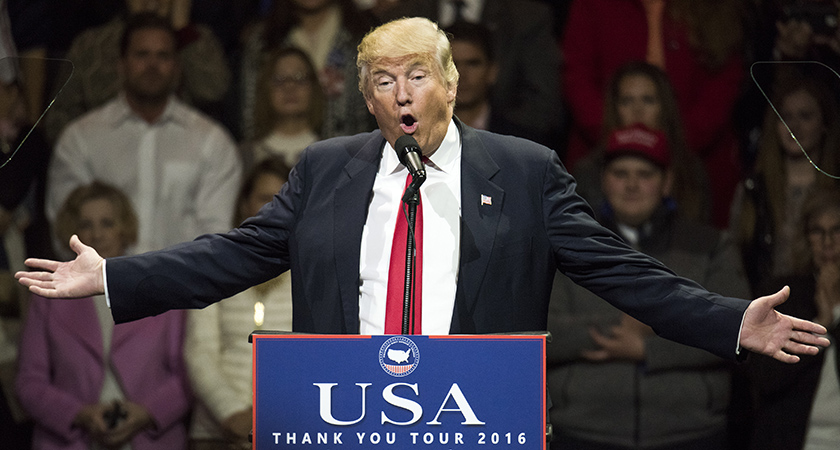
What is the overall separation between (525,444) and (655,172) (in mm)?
2802

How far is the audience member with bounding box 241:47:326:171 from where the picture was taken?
4.51 m

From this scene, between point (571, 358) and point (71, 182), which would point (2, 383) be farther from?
point (571, 358)

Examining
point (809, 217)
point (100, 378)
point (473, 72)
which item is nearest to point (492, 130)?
point (473, 72)

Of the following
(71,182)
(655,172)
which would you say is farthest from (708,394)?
(71,182)

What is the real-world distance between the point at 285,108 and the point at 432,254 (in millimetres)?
2698

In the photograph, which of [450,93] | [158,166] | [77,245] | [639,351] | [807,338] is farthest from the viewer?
[158,166]

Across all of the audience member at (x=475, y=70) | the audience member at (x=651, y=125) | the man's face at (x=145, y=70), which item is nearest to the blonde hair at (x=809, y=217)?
the audience member at (x=651, y=125)

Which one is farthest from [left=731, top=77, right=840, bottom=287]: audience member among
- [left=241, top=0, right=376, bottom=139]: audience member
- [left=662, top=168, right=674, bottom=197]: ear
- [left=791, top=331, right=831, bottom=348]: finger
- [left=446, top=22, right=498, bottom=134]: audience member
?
[left=791, top=331, right=831, bottom=348]: finger

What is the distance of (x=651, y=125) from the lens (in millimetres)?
4375

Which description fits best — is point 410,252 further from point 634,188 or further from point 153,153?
point 153,153

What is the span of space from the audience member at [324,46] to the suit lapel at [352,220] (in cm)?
235

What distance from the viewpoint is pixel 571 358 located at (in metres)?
4.16

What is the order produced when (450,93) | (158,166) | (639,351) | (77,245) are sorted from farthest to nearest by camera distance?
(158,166) < (639,351) < (450,93) < (77,245)

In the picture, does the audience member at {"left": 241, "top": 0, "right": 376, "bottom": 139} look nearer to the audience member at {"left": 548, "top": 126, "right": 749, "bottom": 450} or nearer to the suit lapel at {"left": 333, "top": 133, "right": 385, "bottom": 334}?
the audience member at {"left": 548, "top": 126, "right": 749, "bottom": 450}
